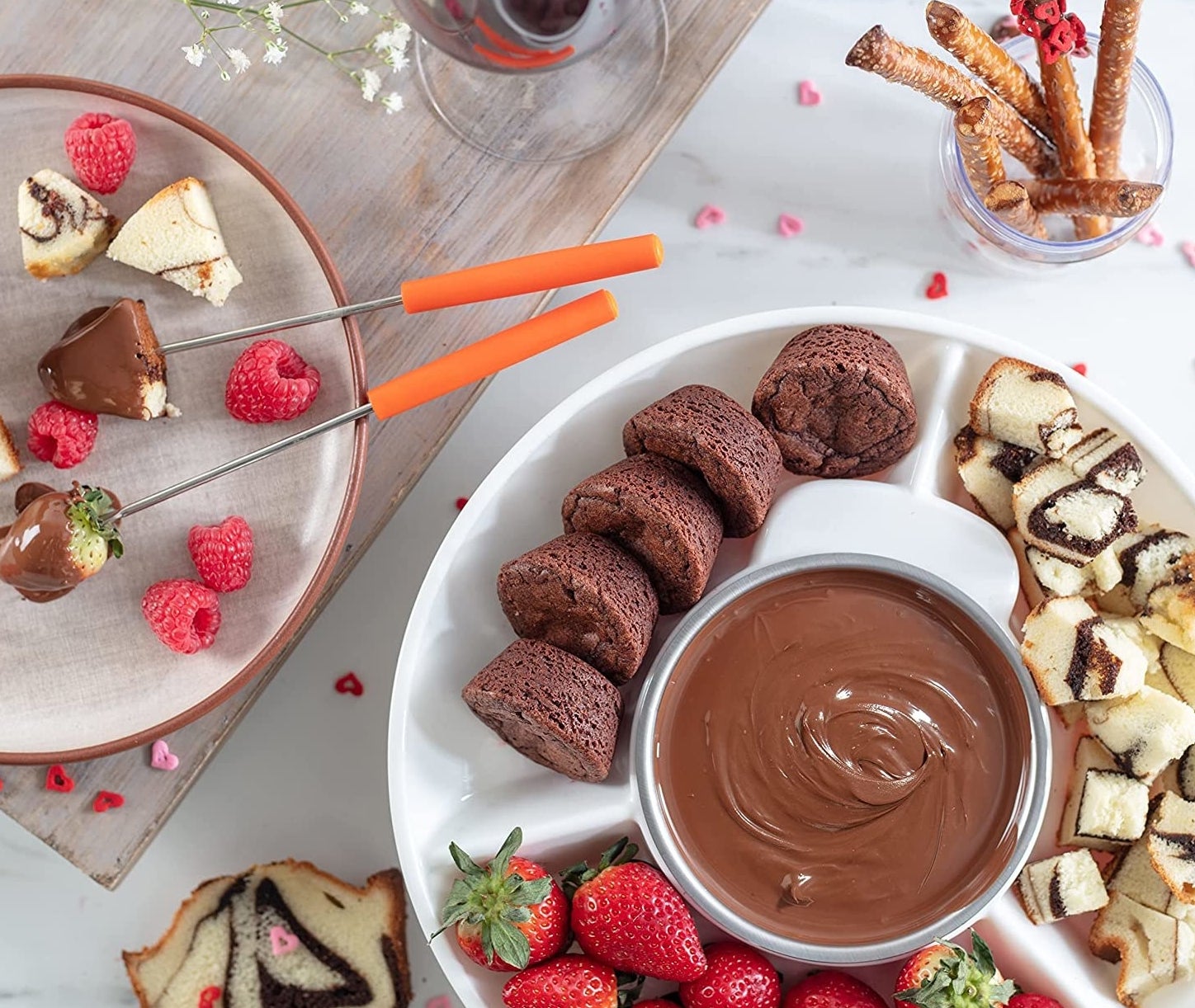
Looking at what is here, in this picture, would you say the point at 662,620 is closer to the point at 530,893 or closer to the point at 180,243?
the point at 530,893

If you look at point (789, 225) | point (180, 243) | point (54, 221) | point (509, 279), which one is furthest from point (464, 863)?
point (789, 225)

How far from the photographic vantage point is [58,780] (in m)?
1.74

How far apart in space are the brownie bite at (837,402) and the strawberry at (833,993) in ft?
2.28

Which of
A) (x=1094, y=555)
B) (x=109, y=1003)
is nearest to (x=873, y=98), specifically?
(x=1094, y=555)

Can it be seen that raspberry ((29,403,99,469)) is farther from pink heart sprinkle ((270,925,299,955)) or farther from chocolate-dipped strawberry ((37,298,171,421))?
pink heart sprinkle ((270,925,299,955))

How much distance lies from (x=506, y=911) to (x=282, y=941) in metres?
0.60

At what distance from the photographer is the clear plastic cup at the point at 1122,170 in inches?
69.4

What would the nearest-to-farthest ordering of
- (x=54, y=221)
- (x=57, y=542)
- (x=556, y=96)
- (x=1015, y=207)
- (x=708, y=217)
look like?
1. (x=57, y=542)
2. (x=54, y=221)
3. (x=1015, y=207)
4. (x=556, y=96)
5. (x=708, y=217)

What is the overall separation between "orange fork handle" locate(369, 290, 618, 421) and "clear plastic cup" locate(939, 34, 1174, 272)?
2.10ft

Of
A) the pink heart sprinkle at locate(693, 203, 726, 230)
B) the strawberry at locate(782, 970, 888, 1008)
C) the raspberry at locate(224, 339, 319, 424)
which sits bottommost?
the strawberry at locate(782, 970, 888, 1008)

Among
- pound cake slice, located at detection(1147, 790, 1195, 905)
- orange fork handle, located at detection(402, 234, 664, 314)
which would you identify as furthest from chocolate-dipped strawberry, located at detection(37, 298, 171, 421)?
pound cake slice, located at detection(1147, 790, 1195, 905)

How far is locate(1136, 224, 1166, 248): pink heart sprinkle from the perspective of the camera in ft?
6.29

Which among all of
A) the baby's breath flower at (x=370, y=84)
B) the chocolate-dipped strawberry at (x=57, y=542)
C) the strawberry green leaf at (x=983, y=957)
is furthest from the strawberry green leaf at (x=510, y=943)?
the baby's breath flower at (x=370, y=84)

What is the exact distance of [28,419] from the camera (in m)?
1.62
